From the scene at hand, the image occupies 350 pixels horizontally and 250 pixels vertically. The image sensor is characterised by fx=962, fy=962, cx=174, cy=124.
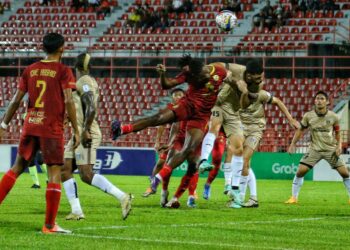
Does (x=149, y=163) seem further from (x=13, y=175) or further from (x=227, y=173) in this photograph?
(x=13, y=175)

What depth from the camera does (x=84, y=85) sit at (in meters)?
13.3

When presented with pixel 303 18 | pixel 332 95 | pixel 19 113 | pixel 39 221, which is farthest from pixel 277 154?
pixel 39 221

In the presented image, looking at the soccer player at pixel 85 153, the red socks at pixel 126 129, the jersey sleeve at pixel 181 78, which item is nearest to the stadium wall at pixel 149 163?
the jersey sleeve at pixel 181 78

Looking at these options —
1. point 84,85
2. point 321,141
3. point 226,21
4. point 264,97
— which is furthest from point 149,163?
point 84,85

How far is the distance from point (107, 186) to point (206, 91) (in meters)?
3.06

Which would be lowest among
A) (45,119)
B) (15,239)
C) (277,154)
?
(277,154)

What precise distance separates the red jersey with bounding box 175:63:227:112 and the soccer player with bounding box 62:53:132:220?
2094 millimetres

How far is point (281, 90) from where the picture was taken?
120ft

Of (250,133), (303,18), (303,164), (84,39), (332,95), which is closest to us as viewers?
(250,133)

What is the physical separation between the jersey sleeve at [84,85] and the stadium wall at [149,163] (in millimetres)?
17421

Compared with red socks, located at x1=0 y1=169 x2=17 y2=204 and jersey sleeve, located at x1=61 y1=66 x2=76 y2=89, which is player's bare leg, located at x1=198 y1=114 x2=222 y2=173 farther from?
jersey sleeve, located at x1=61 y1=66 x2=76 y2=89

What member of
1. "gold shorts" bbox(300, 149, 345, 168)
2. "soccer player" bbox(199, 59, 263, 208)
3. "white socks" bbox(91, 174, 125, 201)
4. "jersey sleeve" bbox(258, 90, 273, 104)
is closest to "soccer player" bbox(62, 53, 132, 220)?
"white socks" bbox(91, 174, 125, 201)

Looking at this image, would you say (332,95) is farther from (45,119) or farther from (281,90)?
(45,119)

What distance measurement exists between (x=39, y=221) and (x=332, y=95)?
2365cm
